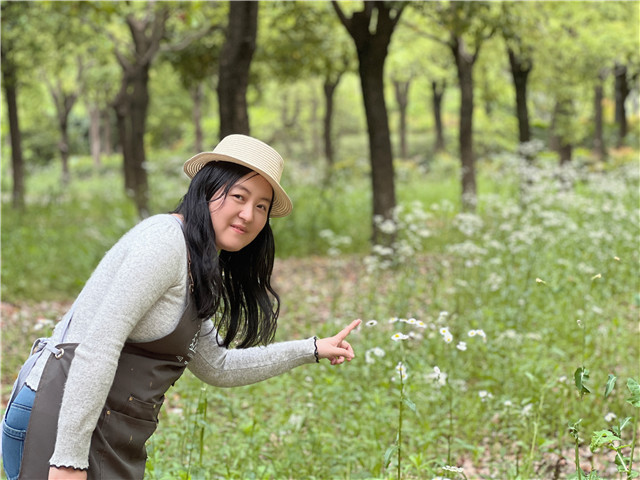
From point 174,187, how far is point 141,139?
6.51 ft

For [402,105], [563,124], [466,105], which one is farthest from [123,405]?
[402,105]

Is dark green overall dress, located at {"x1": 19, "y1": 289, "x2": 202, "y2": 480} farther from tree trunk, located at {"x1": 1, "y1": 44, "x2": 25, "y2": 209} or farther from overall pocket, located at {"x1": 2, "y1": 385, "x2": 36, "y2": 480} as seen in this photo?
tree trunk, located at {"x1": 1, "y1": 44, "x2": 25, "y2": 209}

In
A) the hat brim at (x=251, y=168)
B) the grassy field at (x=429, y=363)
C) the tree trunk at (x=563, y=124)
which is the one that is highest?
the tree trunk at (x=563, y=124)

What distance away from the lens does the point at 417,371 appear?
508cm

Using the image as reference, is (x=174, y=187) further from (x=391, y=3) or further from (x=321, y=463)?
(x=321, y=463)

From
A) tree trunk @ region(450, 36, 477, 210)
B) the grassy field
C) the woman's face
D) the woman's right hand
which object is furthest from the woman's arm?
tree trunk @ region(450, 36, 477, 210)

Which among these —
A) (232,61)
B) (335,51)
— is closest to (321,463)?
(232,61)

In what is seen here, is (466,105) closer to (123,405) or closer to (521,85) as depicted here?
(521,85)

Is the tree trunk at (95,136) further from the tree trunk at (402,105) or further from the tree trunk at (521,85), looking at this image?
the tree trunk at (521,85)

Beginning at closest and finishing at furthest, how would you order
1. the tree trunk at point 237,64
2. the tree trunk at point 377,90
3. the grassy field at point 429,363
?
the grassy field at point 429,363 → the tree trunk at point 237,64 → the tree trunk at point 377,90

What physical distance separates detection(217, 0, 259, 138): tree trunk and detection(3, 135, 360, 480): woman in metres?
6.19

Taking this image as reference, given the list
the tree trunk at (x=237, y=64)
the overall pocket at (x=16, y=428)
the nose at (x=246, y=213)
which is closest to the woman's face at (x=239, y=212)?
the nose at (x=246, y=213)

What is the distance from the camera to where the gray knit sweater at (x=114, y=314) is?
6.29 ft

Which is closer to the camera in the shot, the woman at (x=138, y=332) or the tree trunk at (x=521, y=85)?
the woman at (x=138, y=332)
